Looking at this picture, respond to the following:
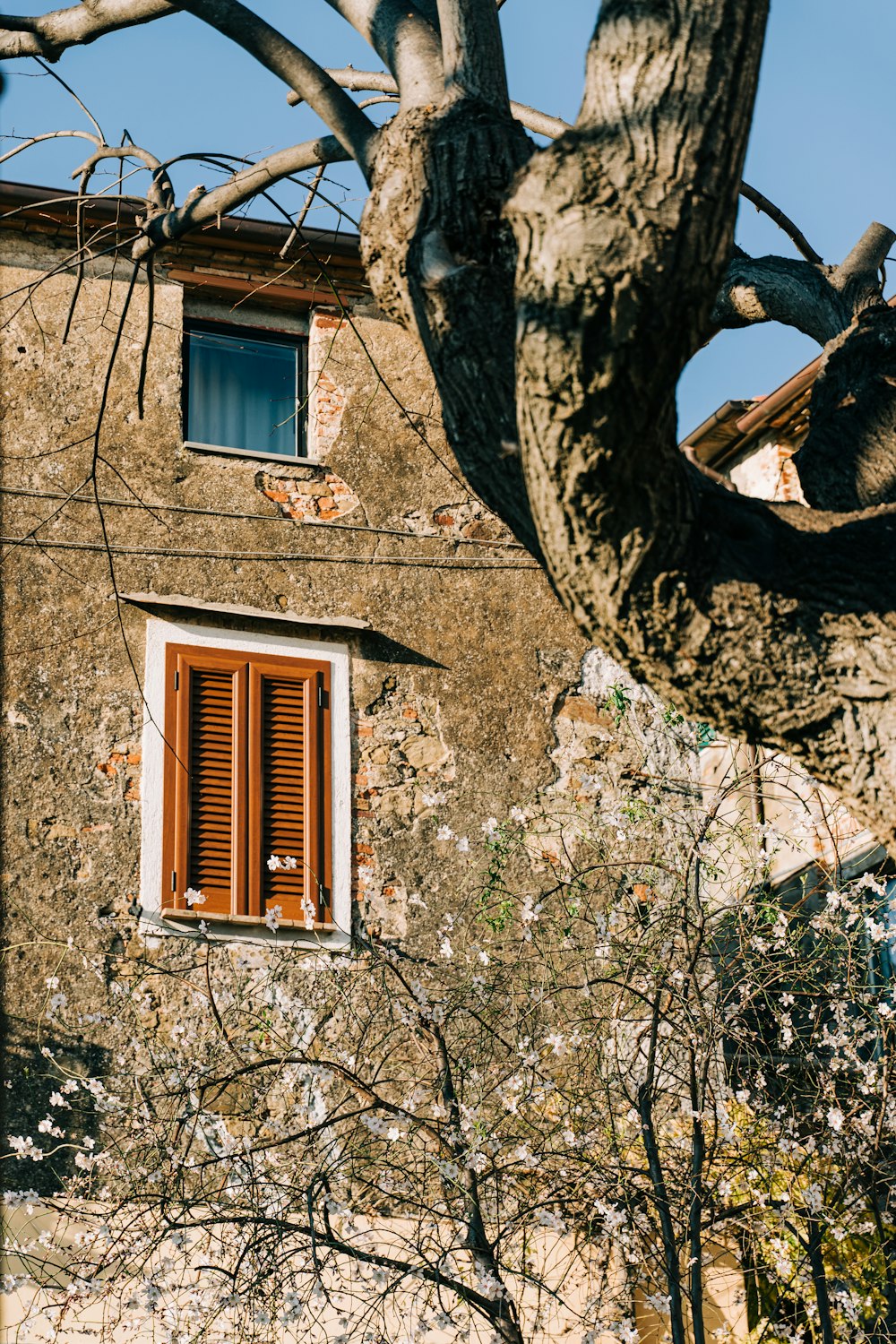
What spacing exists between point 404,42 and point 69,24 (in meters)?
1.25

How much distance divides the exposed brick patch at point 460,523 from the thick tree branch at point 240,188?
470cm

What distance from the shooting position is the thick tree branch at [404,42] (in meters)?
3.88

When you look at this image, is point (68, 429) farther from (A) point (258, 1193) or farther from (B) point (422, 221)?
(B) point (422, 221)

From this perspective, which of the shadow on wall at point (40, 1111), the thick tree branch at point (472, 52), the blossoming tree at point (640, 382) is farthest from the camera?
the shadow on wall at point (40, 1111)

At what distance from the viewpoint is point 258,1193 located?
244 inches

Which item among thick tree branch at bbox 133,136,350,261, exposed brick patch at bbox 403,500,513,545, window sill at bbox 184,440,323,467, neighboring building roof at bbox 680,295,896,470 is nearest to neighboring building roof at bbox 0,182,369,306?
window sill at bbox 184,440,323,467

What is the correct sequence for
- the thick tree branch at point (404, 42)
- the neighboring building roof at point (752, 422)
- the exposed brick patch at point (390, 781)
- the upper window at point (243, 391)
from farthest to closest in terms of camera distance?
the neighboring building roof at point (752, 422) → the upper window at point (243, 391) → the exposed brick patch at point (390, 781) → the thick tree branch at point (404, 42)

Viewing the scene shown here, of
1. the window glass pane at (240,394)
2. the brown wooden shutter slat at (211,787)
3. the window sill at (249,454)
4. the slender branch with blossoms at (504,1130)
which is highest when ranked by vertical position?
the window glass pane at (240,394)

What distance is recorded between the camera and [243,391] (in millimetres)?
9805

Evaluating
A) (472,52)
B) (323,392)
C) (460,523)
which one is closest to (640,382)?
(472,52)

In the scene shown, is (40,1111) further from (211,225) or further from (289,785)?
(211,225)

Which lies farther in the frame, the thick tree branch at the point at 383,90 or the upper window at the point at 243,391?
the upper window at the point at 243,391

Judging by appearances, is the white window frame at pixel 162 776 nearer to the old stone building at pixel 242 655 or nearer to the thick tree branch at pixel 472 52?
the old stone building at pixel 242 655

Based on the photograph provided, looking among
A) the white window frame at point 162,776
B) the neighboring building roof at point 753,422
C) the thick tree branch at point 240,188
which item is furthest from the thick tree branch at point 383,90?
the neighboring building roof at point 753,422
